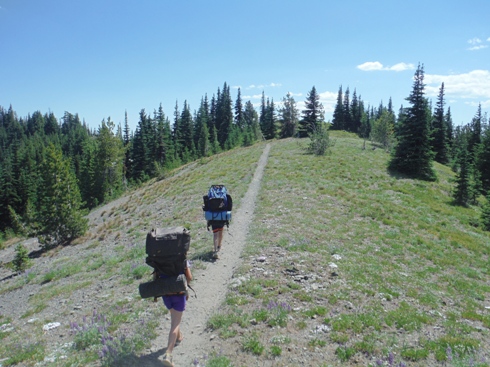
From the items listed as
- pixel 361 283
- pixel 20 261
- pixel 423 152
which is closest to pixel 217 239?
pixel 361 283

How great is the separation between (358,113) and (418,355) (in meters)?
111

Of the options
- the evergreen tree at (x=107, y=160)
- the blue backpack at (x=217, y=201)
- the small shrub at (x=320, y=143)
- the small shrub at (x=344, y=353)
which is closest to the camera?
the small shrub at (x=344, y=353)


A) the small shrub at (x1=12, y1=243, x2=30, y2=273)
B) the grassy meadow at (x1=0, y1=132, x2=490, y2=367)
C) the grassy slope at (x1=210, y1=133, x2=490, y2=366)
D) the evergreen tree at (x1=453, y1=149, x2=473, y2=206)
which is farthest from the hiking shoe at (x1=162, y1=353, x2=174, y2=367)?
the evergreen tree at (x1=453, y1=149, x2=473, y2=206)

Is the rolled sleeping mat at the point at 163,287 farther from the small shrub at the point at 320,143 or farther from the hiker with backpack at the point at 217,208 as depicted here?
the small shrub at the point at 320,143

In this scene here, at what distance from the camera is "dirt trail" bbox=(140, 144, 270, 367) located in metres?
6.09

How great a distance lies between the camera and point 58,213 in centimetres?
2909

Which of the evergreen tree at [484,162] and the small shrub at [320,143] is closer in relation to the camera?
the small shrub at [320,143]

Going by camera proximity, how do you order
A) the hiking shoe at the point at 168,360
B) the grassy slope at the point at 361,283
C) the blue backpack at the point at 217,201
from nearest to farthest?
the hiking shoe at the point at 168,360 < the grassy slope at the point at 361,283 < the blue backpack at the point at 217,201

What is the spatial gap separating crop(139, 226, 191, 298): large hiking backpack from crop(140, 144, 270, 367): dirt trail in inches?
56.8

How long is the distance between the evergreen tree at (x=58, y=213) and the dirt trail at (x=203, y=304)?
2175 centimetres

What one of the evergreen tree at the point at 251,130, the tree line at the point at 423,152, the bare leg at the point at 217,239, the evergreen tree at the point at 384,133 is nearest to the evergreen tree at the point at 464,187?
the tree line at the point at 423,152

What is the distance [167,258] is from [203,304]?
304 cm

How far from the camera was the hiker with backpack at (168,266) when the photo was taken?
218 inches

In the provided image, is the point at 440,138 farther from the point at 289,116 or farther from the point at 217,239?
the point at 217,239
